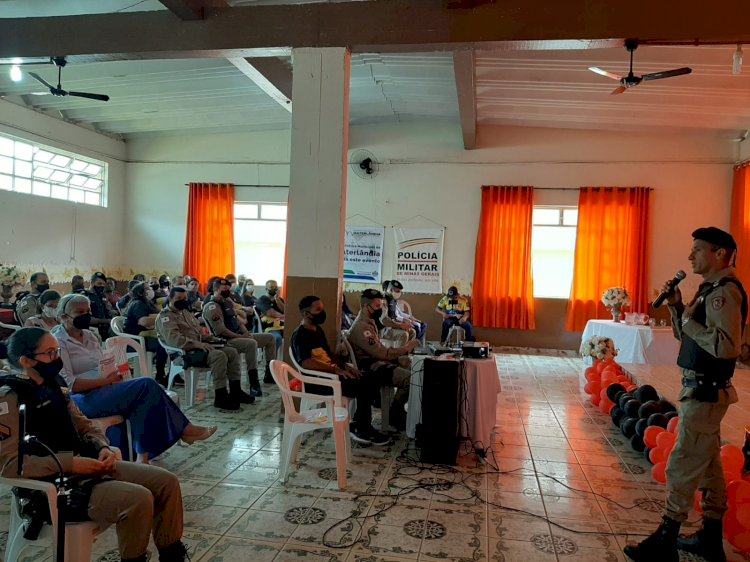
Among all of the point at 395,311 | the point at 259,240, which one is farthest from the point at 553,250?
the point at 259,240

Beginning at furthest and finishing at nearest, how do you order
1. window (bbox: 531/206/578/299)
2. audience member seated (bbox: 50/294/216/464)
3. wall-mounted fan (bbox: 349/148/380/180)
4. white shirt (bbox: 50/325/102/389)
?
1. wall-mounted fan (bbox: 349/148/380/180)
2. window (bbox: 531/206/578/299)
3. white shirt (bbox: 50/325/102/389)
4. audience member seated (bbox: 50/294/216/464)

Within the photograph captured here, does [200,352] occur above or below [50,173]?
below

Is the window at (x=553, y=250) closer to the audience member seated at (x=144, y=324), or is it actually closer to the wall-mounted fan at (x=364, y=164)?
the wall-mounted fan at (x=364, y=164)

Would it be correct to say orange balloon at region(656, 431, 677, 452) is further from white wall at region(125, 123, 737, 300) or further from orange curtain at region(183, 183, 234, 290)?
orange curtain at region(183, 183, 234, 290)

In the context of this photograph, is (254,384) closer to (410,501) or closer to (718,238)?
(410,501)

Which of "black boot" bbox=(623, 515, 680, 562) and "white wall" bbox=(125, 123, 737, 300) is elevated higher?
"white wall" bbox=(125, 123, 737, 300)

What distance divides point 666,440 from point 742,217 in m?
6.18

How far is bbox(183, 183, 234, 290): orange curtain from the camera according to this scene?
33.0 ft

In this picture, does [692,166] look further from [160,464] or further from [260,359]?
[160,464]

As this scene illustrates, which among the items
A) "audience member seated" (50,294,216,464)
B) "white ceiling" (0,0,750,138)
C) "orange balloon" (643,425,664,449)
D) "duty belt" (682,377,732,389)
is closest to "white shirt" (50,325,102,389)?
"audience member seated" (50,294,216,464)

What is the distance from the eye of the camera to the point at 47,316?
4.17 metres

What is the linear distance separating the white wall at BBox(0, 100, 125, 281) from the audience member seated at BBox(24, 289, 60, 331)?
4187 millimetres

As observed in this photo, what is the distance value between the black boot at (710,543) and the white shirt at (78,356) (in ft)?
10.6

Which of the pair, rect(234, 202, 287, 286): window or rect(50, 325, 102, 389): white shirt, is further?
rect(234, 202, 287, 286): window
